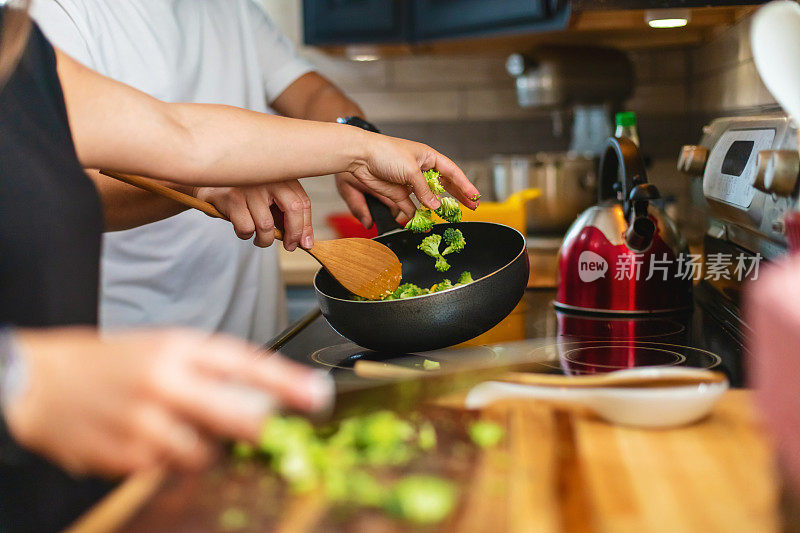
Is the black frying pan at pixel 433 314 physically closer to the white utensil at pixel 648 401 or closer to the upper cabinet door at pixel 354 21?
the white utensil at pixel 648 401

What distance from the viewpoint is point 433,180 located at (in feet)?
3.47

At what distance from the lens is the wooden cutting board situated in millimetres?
488

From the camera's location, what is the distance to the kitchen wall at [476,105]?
2238mm

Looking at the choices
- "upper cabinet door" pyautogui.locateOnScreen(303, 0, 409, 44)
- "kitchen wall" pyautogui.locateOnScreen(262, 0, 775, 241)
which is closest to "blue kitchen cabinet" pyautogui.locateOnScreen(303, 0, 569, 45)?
"upper cabinet door" pyautogui.locateOnScreen(303, 0, 409, 44)

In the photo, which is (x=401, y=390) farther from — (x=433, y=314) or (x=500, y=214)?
(x=500, y=214)

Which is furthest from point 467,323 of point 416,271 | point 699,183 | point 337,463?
point 699,183

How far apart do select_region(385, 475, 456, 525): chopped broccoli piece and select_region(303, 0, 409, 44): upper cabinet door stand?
68.7 inches

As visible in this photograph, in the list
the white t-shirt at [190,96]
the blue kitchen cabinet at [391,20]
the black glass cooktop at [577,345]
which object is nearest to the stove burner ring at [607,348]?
the black glass cooktop at [577,345]

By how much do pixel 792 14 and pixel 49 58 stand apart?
763 mm

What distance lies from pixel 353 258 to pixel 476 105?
1.44 metres

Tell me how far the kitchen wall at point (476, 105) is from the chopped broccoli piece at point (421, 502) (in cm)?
184

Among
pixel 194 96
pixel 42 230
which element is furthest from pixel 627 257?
pixel 194 96

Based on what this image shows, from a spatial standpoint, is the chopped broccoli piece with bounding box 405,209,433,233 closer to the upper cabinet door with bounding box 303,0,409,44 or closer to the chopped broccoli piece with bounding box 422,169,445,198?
the chopped broccoli piece with bounding box 422,169,445,198

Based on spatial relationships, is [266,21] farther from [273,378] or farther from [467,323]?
[273,378]
